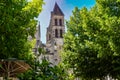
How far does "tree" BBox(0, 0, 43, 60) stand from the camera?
1460 centimetres

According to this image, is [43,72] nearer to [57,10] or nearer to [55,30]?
[55,30]

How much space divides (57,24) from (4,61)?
225 ft

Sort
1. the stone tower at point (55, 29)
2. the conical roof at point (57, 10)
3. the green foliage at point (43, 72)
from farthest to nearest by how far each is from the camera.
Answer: the conical roof at point (57, 10)
the stone tower at point (55, 29)
the green foliage at point (43, 72)

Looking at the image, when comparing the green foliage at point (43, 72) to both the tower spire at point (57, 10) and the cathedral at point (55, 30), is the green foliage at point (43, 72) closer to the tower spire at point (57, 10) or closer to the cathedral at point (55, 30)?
the cathedral at point (55, 30)

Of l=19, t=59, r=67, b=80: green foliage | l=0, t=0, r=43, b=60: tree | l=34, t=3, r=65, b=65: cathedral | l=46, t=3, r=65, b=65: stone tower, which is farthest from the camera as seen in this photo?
l=46, t=3, r=65, b=65: stone tower

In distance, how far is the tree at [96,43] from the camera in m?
20.6

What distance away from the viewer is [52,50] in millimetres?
72812

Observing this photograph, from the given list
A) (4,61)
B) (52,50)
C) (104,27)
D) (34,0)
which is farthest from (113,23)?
(52,50)

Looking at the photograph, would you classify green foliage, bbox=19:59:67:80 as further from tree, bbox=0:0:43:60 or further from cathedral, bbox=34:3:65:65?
cathedral, bbox=34:3:65:65

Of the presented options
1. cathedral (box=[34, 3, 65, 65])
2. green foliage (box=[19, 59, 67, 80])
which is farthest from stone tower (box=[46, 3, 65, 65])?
green foliage (box=[19, 59, 67, 80])

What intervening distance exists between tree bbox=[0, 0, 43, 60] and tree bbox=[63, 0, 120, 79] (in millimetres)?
5378

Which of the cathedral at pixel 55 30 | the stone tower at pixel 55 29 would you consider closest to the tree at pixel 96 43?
the cathedral at pixel 55 30

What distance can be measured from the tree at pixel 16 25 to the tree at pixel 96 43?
538 cm

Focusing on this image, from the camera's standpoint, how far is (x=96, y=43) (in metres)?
22.8
